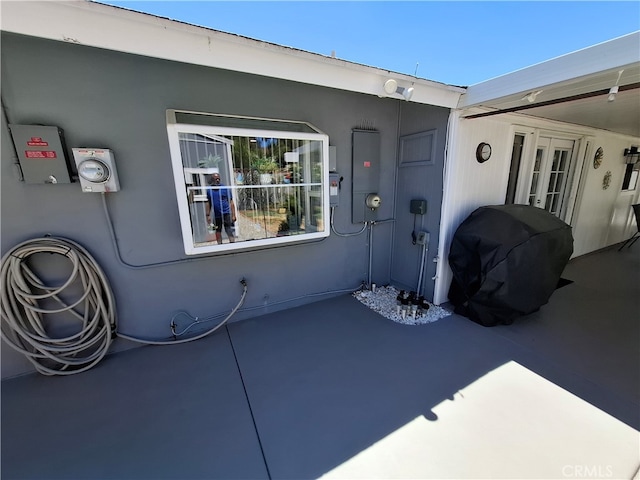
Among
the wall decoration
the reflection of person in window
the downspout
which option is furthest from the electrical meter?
the wall decoration

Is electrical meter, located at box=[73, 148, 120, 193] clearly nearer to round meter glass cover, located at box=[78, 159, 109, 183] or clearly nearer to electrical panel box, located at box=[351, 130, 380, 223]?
round meter glass cover, located at box=[78, 159, 109, 183]

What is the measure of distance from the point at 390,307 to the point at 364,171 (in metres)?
1.80

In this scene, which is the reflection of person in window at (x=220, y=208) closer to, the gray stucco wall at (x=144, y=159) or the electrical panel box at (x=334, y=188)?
the gray stucco wall at (x=144, y=159)

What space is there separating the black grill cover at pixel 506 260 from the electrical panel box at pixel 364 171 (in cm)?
116

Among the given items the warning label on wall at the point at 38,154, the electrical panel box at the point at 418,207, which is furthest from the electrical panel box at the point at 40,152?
the electrical panel box at the point at 418,207

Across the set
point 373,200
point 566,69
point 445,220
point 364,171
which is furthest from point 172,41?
point 445,220

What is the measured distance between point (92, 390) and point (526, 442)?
10.2 ft

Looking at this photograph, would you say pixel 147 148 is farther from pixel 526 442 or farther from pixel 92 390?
pixel 526 442

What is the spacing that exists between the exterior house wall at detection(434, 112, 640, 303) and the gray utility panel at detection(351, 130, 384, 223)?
2.87 ft

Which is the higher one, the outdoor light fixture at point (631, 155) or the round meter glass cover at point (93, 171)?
the outdoor light fixture at point (631, 155)

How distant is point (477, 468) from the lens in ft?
4.71

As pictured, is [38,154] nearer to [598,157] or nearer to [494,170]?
[494,170]

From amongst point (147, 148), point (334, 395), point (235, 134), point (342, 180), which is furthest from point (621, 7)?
point (147, 148)

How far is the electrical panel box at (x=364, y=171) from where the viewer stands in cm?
324
